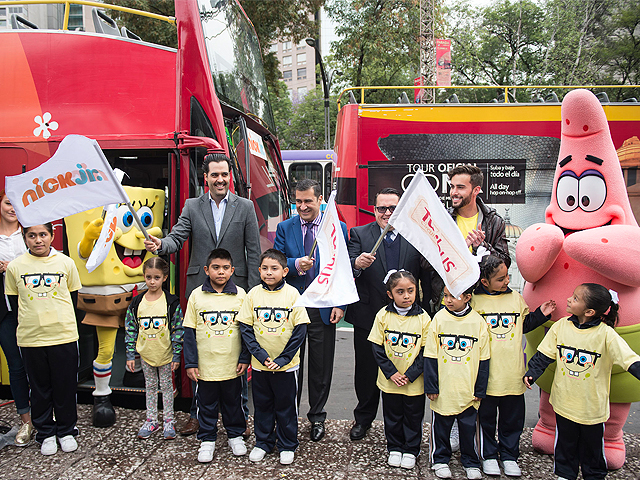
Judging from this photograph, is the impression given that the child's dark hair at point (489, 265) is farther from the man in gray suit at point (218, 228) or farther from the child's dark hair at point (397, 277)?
the man in gray suit at point (218, 228)

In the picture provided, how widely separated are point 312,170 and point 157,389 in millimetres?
9820

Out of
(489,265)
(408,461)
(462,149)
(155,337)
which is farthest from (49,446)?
(462,149)

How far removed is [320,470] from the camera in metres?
3.37

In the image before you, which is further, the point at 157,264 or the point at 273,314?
the point at 157,264

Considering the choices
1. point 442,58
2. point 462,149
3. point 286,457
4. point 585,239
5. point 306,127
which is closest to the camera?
point 585,239

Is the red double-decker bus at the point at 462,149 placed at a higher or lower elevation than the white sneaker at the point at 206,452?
higher

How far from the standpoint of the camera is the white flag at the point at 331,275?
3.27 meters

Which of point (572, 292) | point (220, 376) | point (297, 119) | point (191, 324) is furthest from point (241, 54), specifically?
point (297, 119)

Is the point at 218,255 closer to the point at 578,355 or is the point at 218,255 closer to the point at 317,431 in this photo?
the point at 317,431

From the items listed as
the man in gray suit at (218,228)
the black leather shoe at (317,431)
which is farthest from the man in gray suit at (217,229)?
the black leather shoe at (317,431)

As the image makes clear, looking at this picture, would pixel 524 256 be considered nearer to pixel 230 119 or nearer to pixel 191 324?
pixel 191 324

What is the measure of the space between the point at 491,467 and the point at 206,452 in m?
1.98

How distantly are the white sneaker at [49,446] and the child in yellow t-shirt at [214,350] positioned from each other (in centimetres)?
109

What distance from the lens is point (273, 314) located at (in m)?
3.48
